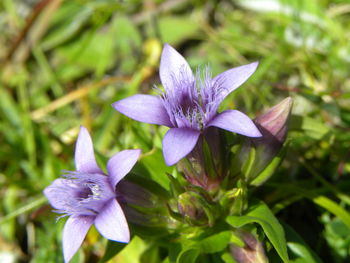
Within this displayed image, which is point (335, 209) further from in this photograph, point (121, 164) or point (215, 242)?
point (121, 164)

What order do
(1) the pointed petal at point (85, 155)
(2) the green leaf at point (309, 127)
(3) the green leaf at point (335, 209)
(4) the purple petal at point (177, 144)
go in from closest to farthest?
(4) the purple petal at point (177, 144)
(1) the pointed petal at point (85, 155)
(3) the green leaf at point (335, 209)
(2) the green leaf at point (309, 127)

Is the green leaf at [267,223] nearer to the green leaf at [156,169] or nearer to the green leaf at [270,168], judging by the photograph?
the green leaf at [270,168]

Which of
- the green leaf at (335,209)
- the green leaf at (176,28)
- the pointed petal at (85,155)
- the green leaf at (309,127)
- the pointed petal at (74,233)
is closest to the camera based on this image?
the pointed petal at (74,233)

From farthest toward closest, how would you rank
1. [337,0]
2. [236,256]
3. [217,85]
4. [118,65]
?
[118,65], [337,0], [236,256], [217,85]

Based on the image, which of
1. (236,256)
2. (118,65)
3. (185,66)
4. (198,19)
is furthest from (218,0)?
(236,256)

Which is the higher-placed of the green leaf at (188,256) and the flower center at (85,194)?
the flower center at (85,194)

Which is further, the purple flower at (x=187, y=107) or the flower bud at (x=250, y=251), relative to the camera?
the flower bud at (x=250, y=251)

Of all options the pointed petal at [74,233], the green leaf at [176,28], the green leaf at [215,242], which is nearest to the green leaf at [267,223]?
the green leaf at [215,242]

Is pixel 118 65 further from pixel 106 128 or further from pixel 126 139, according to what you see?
pixel 126 139
